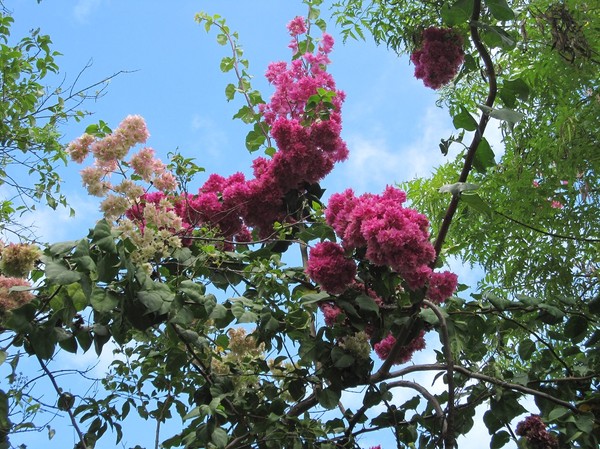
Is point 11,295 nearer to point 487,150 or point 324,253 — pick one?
point 324,253

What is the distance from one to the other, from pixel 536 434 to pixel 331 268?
731mm

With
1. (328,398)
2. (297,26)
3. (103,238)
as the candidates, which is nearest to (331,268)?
(328,398)

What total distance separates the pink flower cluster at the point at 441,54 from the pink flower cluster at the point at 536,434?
104 centimetres

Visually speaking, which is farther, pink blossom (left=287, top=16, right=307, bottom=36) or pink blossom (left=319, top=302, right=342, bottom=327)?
pink blossom (left=287, top=16, right=307, bottom=36)

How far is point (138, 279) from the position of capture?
138 centimetres

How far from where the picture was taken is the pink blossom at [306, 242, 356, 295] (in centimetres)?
162

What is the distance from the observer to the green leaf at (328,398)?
169 centimetres

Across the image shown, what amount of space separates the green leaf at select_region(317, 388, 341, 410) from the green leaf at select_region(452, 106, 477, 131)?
0.72m

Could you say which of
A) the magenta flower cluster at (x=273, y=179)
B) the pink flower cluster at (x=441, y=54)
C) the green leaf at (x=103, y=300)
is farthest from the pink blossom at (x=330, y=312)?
the pink flower cluster at (x=441, y=54)

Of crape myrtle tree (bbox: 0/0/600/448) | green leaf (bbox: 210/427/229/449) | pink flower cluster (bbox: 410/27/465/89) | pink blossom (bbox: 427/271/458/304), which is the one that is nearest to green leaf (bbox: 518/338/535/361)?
crape myrtle tree (bbox: 0/0/600/448)

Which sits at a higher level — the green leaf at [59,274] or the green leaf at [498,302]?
the green leaf at [498,302]

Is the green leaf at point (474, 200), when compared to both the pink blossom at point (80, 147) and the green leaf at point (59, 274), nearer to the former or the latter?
the green leaf at point (59, 274)

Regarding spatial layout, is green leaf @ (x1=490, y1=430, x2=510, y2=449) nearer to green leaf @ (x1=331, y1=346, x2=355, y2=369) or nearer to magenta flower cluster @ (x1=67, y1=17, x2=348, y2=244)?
green leaf @ (x1=331, y1=346, x2=355, y2=369)

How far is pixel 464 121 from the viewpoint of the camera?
151 cm
